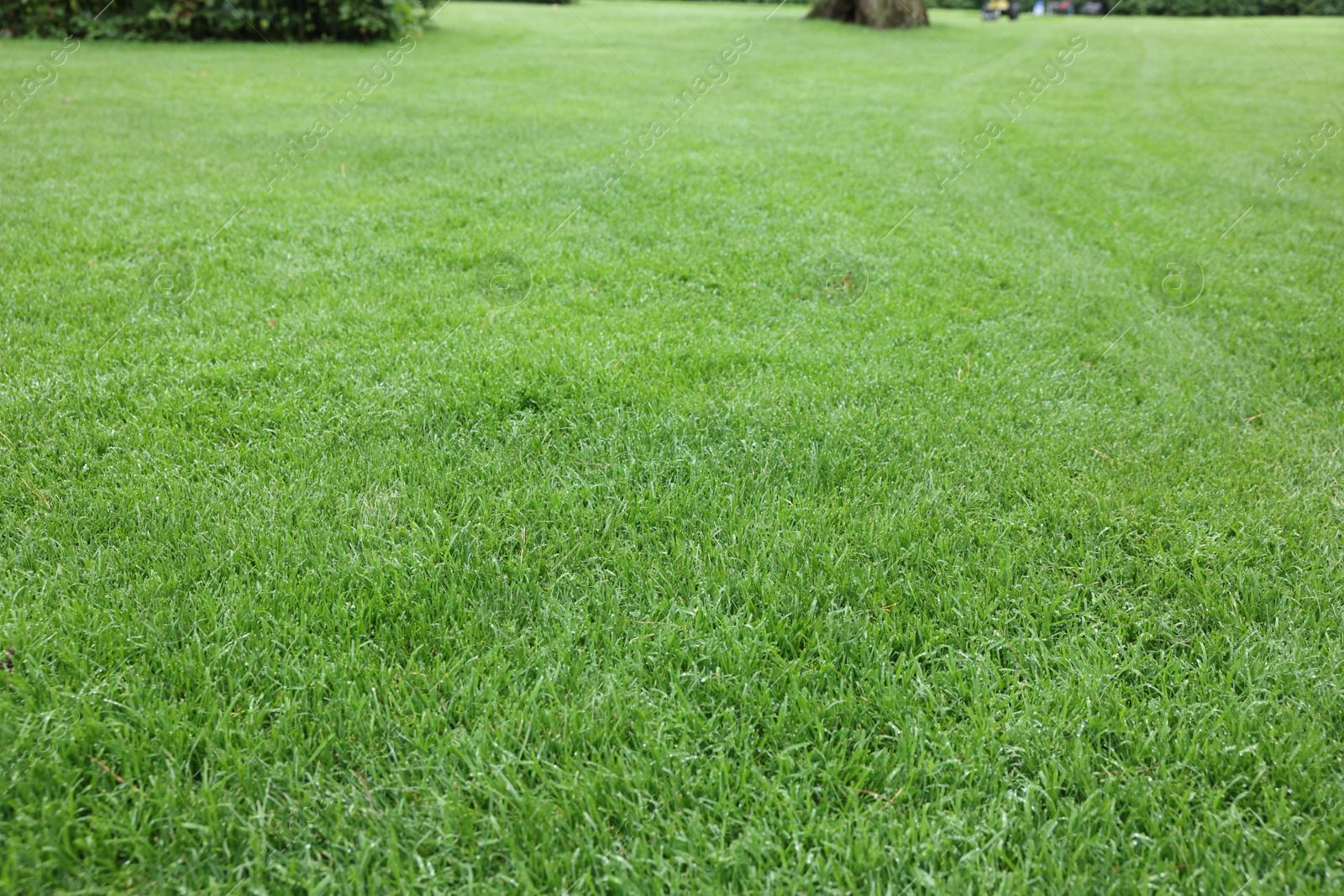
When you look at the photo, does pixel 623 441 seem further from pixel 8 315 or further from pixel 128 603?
pixel 8 315

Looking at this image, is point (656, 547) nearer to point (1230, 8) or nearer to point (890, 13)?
point (890, 13)

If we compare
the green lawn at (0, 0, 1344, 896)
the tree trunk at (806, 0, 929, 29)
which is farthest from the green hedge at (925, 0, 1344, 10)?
the green lawn at (0, 0, 1344, 896)

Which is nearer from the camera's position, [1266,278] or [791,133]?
[1266,278]

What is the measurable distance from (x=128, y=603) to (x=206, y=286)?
254 cm

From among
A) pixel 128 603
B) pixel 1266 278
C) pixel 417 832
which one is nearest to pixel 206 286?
pixel 128 603

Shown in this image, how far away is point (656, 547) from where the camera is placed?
7.87ft

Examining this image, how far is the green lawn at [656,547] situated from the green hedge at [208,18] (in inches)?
414

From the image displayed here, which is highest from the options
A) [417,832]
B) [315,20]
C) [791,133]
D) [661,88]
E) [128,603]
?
[315,20]

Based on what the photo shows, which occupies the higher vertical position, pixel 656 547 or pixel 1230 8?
pixel 1230 8

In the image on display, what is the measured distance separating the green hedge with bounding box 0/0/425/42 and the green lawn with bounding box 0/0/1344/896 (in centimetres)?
1051

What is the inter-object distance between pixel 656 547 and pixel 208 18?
54.0 feet

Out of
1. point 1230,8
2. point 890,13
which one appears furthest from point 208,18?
point 1230,8

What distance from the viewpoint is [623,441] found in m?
2.90

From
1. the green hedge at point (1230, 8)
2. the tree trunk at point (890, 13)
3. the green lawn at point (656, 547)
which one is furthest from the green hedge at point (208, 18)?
the green hedge at point (1230, 8)
